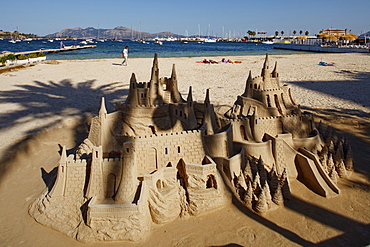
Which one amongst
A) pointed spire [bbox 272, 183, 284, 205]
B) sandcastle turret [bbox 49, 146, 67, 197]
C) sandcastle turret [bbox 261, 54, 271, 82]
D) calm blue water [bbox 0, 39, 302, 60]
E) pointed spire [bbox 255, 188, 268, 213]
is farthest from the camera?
calm blue water [bbox 0, 39, 302, 60]

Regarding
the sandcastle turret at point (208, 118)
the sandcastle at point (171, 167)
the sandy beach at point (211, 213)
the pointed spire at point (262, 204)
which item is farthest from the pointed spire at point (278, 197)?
the sandcastle turret at point (208, 118)

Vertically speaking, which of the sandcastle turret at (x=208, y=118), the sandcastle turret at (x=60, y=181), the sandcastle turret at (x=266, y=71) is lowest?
the sandcastle turret at (x=60, y=181)

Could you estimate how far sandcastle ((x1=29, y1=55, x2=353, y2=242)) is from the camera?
7809mm

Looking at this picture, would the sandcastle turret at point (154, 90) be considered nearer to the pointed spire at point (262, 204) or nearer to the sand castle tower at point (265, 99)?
the sand castle tower at point (265, 99)

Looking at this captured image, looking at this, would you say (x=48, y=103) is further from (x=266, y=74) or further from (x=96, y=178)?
(x=266, y=74)

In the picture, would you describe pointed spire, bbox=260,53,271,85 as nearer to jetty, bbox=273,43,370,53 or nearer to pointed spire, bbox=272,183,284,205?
pointed spire, bbox=272,183,284,205

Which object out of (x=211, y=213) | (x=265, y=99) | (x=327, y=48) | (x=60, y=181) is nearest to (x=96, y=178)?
(x=60, y=181)

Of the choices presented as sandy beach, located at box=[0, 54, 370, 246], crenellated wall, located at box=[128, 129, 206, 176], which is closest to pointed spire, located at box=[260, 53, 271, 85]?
sandy beach, located at box=[0, 54, 370, 246]

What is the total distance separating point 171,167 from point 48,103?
14159 mm

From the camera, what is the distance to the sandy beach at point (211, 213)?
7.65 meters

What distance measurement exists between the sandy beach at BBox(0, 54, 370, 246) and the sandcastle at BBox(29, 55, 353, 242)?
1.33 ft

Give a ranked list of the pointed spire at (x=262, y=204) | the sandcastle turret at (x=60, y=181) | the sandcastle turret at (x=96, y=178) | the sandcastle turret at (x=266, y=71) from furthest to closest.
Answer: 1. the sandcastle turret at (x=266, y=71)
2. the pointed spire at (x=262, y=204)
3. the sandcastle turret at (x=60, y=181)
4. the sandcastle turret at (x=96, y=178)

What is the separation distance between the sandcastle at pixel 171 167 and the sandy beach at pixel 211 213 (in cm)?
40

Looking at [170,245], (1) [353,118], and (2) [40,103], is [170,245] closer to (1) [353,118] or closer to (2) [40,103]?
(1) [353,118]
